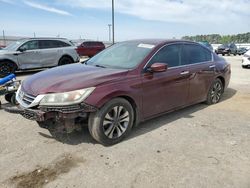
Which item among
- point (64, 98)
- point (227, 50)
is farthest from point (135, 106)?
point (227, 50)

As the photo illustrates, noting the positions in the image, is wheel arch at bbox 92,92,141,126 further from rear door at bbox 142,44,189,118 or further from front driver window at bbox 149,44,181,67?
front driver window at bbox 149,44,181,67

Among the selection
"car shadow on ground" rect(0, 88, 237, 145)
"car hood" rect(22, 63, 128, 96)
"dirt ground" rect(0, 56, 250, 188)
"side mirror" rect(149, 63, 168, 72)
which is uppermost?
"side mirror" rect(149, 63, 168, 72)

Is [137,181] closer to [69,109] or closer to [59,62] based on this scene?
[69,109]

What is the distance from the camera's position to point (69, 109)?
327cm

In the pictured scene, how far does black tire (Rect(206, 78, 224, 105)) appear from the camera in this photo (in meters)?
5.76

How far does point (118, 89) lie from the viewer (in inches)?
142

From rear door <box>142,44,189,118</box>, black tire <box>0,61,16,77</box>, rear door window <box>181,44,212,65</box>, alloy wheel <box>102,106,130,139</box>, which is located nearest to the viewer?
alloy wheel <box>102,106,130,139</box>

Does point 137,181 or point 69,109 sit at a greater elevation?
point 69,109

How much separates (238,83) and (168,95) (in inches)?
223

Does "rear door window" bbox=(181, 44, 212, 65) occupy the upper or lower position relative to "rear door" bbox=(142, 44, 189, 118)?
upper

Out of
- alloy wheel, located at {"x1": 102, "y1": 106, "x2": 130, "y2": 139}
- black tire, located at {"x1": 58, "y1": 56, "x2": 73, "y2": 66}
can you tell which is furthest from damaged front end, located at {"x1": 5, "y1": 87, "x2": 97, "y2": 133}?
black tire, located at {"x1": 58, "y1": 56, "x2": 73, "y2": 66}

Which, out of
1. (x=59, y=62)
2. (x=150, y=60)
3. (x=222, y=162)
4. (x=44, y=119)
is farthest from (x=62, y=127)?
(x=59, y=62)

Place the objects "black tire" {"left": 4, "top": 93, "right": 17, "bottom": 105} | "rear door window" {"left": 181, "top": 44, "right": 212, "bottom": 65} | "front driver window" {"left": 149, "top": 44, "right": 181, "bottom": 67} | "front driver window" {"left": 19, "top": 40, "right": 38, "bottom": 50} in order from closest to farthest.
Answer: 1. "front driver window" {"left": 149, "top": 44, "right": 181, "bottom": 67}
2. "rear door window" {"left": 181, "top": 44, "right": 212, "bottom": 65}
3. "black tire" {"left": 4, "top": 93, "right": 17, "bottom": 105}
4. "front driver window" {"left": 19, "top": 40, "right": 38, "bottom": 50}

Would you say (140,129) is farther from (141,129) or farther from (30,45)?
(30,45)
